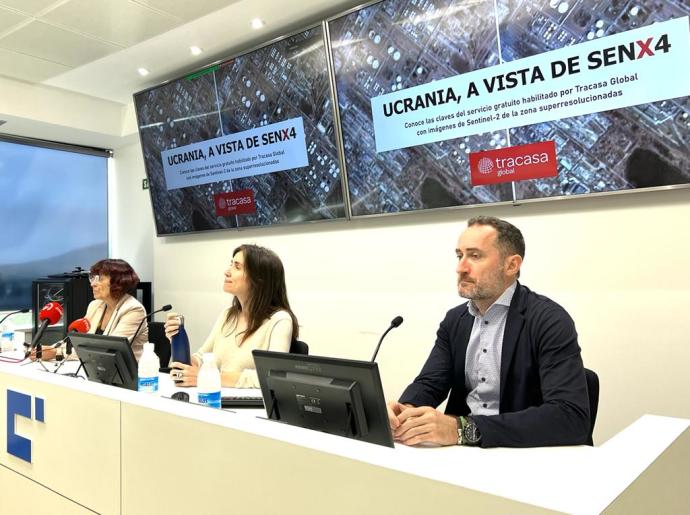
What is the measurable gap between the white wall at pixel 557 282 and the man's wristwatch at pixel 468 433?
131 cm

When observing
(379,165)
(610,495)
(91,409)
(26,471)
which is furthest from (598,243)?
(26,471)

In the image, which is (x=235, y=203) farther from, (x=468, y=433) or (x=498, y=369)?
(x=468, y=433)

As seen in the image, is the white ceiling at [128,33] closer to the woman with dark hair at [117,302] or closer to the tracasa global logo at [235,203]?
Answer: the tracasa global logo at [235,203]

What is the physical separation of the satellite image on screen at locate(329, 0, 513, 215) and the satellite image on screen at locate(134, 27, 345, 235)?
0.16 m

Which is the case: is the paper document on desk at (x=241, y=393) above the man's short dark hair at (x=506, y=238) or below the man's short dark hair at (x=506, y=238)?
below

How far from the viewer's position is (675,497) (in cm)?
99

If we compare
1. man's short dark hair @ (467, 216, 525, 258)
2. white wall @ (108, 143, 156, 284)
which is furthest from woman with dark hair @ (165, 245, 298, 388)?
white wall @ (108, 143, 156, 284)

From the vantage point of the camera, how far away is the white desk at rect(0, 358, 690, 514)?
0.80m

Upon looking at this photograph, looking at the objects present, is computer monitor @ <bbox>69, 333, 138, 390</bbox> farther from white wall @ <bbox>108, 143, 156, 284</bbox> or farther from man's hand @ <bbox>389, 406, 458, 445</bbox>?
white wall @ <bbox>108, 143, 156, 284</bbox>

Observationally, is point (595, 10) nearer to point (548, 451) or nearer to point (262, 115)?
point (548, 451)

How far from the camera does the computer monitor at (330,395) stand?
125cm

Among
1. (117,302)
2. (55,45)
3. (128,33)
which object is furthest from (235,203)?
(55,45)

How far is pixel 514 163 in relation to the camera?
2.51m

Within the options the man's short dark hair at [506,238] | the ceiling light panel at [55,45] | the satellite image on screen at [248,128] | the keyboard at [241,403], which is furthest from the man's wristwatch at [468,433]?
the ceiling light panel at [55,45]
